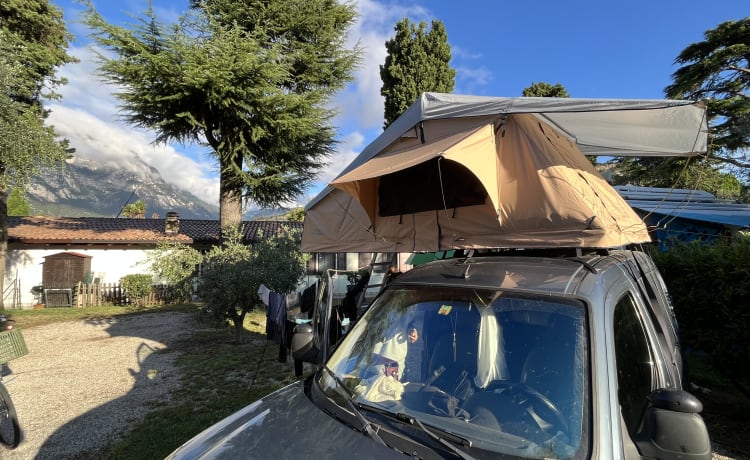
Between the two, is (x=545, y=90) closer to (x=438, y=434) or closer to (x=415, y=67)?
(x=415, y=67)

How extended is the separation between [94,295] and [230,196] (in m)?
8.68

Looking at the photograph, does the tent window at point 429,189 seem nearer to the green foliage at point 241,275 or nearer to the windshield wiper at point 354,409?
the windshield wiper at point 354,409

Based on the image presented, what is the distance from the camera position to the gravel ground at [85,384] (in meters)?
4.67

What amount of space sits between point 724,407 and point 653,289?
3.65 metres

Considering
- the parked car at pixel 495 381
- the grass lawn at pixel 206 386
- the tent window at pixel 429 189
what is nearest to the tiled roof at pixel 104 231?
the grass lawn at pixel 206 386

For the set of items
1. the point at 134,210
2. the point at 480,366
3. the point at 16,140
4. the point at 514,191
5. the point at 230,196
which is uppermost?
the point at 134,210

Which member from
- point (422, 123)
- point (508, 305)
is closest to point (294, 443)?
point (508, 305)

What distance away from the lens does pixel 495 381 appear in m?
1.89

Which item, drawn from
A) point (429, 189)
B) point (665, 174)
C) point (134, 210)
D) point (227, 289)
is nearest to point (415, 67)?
point (665, 174)

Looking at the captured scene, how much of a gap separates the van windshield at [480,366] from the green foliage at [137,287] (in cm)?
1731

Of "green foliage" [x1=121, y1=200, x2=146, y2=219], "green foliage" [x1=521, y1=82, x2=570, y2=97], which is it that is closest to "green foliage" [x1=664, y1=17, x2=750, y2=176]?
"green foliage" [x1=521, y1=82, x2=570, y2=97]

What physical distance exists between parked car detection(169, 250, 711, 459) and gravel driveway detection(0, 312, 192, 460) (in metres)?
4.02

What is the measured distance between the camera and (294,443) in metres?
1.74

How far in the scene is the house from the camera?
17.3 meters
